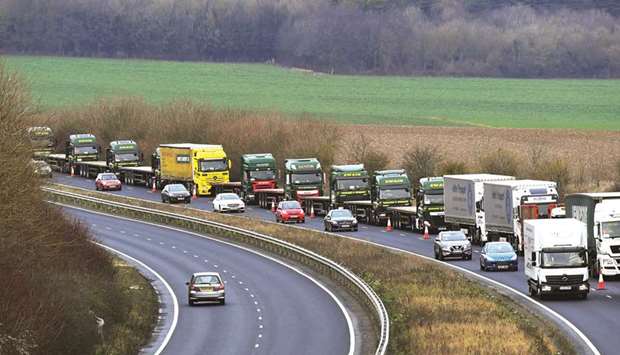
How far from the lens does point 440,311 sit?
167 feet

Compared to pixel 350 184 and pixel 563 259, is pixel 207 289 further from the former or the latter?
pixel 350 184

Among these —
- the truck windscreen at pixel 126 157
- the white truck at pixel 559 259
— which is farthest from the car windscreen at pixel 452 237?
the truck windscreen at pixel 126 157

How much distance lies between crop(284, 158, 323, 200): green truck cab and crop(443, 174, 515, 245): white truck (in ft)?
62.0

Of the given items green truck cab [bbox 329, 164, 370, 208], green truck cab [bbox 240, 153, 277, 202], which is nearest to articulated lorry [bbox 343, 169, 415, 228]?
green truck cab [bbox 329, 164, 370, 208]

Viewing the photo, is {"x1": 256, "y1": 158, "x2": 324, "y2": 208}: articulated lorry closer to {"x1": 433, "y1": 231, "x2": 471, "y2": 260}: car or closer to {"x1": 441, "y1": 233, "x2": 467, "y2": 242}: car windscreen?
{"x1": 433, "y1": 231, "x2": 471, "y2": 260}: car

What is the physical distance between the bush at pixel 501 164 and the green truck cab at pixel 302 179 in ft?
38.8

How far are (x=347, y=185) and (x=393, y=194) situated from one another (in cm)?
523

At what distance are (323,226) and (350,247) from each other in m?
16.0

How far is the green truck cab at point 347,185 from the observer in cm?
9506

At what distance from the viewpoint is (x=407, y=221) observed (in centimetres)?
8825

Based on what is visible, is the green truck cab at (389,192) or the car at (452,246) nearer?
the car at (452,246)

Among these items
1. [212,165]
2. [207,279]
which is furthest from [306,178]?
[207,279]

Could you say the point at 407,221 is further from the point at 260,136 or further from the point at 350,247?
the point at 260,136

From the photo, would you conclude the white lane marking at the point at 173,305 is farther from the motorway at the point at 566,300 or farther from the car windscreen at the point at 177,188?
the car windscreen at the point at 177,188
